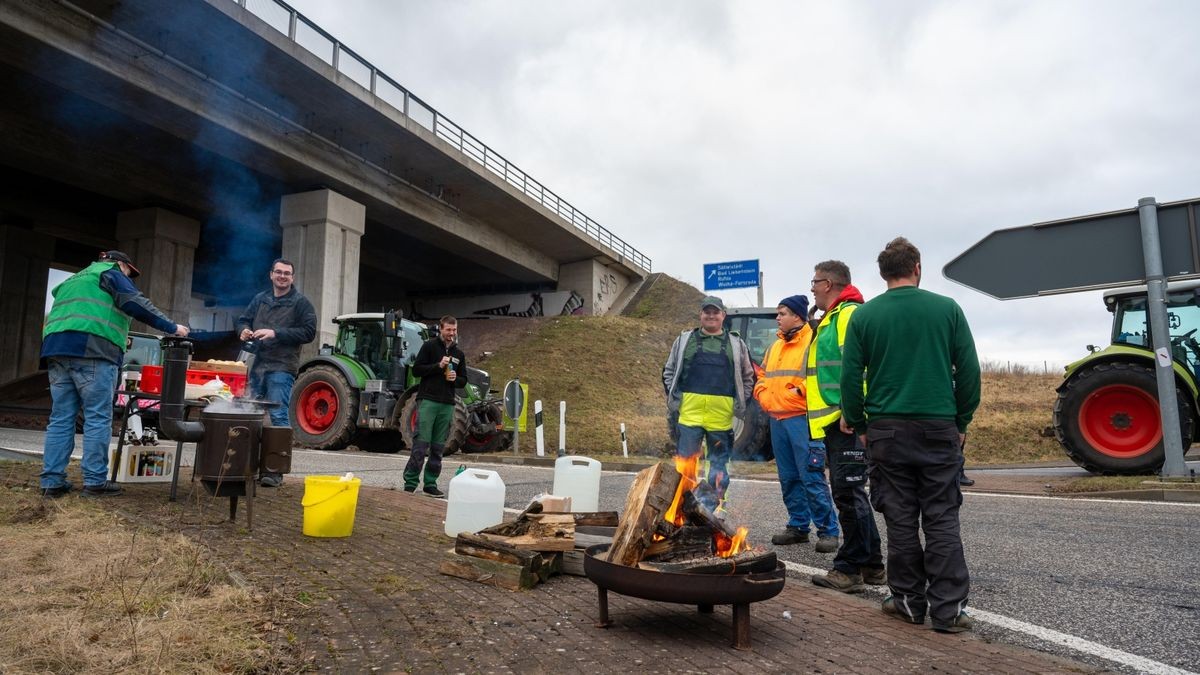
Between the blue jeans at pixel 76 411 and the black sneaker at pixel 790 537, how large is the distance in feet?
16.5

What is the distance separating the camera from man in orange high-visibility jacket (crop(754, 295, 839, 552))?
5184mm

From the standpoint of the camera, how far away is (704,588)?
284 cm

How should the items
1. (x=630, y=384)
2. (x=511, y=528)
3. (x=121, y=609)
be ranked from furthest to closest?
(x=630, y=384)
(x=511, y=528)
(x=121, y=609)

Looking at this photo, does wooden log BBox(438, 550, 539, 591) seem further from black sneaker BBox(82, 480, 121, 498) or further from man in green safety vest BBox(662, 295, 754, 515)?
black sneaker BBox(82, 480, 121, 498)

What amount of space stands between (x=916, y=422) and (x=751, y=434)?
8044 mm

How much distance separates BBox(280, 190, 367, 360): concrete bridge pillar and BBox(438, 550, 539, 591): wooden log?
64.4 ft

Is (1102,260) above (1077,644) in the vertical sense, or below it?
above

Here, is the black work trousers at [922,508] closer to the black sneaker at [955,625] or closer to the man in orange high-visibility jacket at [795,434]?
the black sneaker at [955,625]

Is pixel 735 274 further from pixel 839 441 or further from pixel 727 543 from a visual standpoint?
pixel 727 543

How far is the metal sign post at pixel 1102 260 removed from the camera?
8.21m

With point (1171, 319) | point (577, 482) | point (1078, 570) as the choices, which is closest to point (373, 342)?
point (577, 482)

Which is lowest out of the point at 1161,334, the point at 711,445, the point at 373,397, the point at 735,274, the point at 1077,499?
the point at 1077,499

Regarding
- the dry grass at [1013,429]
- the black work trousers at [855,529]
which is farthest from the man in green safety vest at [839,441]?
the dry grass at [1013,429]

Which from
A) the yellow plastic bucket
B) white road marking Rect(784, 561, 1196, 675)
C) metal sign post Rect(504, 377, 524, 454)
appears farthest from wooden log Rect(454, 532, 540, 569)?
metal sign post Rect(504, 377, 524, 454)
